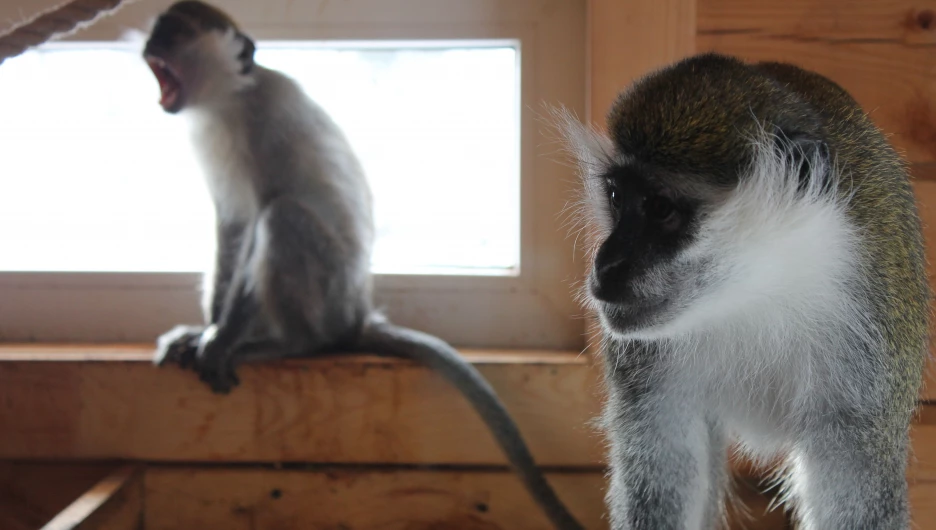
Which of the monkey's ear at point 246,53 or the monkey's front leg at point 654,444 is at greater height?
the monkey's ear at point 246,53

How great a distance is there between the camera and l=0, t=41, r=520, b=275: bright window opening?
1478 mm

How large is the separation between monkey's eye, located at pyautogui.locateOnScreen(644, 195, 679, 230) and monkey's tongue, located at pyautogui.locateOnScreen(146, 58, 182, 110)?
3.73 feet

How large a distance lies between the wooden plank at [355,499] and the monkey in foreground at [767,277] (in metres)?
0.48

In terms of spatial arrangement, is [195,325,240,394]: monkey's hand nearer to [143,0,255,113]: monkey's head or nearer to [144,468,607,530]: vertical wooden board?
[144,468,607,530]: vertical wooden board

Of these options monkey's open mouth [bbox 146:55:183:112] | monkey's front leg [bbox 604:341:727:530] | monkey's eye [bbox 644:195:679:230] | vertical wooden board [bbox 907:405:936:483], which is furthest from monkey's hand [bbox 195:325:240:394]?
vertical wooden board [bbox 907:405:936:483]

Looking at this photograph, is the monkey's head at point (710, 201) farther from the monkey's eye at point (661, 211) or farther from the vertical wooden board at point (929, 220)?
the vertical wooden board at point (929, 220)

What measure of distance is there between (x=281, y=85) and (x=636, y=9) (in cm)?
77

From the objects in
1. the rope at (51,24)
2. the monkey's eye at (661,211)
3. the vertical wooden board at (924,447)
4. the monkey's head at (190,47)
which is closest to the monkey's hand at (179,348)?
the monkey's head at (190,47)

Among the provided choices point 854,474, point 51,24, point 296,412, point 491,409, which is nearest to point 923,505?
point 854,474

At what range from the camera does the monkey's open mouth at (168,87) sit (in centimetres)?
146

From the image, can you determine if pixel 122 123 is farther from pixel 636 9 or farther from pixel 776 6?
pixel 776 6

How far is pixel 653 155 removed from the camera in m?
0.70

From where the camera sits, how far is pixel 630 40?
1128mm

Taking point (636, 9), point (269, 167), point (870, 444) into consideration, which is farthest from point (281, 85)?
point (870, 444)
